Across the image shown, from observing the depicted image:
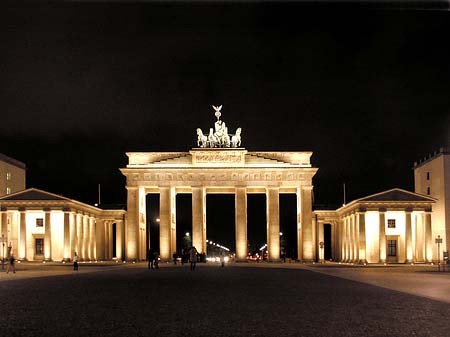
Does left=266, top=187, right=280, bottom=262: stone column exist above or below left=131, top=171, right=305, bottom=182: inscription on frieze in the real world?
below

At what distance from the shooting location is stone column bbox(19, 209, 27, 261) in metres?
79.6

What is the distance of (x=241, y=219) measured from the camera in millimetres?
85688

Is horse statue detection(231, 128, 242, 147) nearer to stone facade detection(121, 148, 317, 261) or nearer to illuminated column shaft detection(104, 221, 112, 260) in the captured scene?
stone facade detection(121, 148, 317, 261)

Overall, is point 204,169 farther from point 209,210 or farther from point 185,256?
point 209,210

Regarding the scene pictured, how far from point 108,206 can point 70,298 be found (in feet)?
276

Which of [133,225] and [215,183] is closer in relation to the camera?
[215,183]

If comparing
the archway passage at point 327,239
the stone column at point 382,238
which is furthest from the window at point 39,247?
the archway passage at point 327,239

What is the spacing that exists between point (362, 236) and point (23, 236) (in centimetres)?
3929

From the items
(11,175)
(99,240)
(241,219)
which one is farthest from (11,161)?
(241,219)

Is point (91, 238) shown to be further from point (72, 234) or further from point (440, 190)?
point (440, 190)

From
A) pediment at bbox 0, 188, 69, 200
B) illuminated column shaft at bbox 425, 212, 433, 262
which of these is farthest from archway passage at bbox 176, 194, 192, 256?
illuminated column shaft at bbox 425, 212, 433, 262

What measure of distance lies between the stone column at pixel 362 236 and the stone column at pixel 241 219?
14.2 m

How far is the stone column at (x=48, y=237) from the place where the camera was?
Answer: 80.1 meters

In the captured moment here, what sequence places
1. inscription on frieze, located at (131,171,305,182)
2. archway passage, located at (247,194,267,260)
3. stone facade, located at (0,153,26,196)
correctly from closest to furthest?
inscription on frieze, located at (131,171,305,182) → stone facade, located at (0,153,26,196) → archway passage, located at (247,194,267,260)
